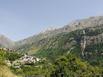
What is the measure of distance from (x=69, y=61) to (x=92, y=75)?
23.0 metres

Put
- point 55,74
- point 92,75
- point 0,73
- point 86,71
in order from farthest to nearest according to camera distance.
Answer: point 92,75
point 86,71
point 55,74
point 0,73

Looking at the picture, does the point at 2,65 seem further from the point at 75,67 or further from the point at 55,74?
the point at 75,67

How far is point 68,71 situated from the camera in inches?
3890

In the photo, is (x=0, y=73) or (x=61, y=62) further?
(x=61, y=62)

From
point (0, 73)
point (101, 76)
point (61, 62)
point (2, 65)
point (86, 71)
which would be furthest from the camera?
point (101, 76)

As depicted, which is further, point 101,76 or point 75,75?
point 101,76

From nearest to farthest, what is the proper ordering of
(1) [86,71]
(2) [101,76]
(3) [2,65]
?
(3) [2,65]
(1) [86,71]
(2) [101,76]

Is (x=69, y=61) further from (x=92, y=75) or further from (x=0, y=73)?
(x=0, y=73)

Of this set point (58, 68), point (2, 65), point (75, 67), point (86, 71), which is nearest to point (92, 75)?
point (86, 71)

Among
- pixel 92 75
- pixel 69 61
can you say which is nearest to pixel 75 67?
pixel 69 61

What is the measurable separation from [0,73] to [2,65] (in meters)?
1.37

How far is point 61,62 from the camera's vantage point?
103m

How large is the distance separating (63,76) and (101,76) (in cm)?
3993

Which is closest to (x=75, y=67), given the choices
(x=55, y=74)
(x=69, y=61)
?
(x=69, y=61)
